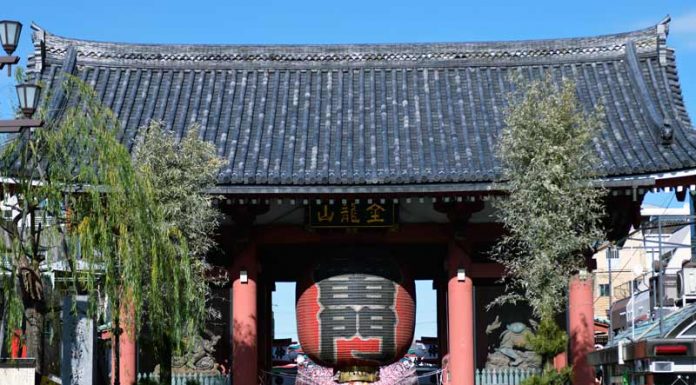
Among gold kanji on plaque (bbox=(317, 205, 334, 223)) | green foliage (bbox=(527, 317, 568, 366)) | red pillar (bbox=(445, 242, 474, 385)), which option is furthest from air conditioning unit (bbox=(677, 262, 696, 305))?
gold kanji on plaque (bbox=(317, 205, 334, 223))

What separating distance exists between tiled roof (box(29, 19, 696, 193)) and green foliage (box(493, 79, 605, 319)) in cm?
257

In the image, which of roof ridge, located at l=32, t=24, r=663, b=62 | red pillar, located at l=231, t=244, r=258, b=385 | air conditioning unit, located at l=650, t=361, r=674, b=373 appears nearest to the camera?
air conditioning unit, located at l=650, t=361, r=674, b=373

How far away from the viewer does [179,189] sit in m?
19.4

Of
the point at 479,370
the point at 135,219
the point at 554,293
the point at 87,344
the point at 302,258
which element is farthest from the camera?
the point at 302,258

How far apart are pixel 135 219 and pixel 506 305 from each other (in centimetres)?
1010

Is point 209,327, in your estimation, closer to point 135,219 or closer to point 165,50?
point 165,50

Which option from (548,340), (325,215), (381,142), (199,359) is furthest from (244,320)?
(548,340)

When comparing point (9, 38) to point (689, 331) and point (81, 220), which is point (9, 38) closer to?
point (81, 220)

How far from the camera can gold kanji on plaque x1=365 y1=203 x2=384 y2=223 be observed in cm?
2319

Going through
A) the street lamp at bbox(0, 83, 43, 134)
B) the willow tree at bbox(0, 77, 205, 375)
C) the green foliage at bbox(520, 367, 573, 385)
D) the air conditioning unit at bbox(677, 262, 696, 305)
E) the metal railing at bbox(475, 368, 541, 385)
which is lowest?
the metal railing at bbox(475, 368, 541, 385)

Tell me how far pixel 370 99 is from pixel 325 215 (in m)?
3.70

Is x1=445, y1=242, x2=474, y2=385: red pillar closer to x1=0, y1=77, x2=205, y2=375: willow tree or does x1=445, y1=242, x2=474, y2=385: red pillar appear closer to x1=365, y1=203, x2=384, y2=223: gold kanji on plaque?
x1=365, y1=203, x2=384, y2=223: gold kanji on plaque

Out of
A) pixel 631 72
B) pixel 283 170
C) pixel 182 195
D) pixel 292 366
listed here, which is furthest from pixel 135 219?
pixel 292 366

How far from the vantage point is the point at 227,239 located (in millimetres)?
23656
